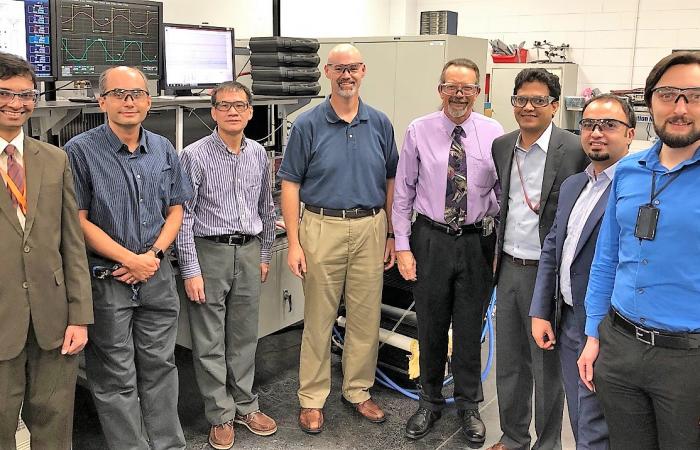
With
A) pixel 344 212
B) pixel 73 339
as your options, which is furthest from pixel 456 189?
pixel 73 339

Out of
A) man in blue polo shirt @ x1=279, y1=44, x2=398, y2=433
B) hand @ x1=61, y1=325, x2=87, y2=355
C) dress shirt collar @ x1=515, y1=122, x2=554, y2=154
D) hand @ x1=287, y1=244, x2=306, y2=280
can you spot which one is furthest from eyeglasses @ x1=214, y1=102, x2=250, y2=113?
dress shirt collar @ x1=515, y1=122, x2=554, y2=154

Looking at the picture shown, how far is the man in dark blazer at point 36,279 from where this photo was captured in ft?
5.74

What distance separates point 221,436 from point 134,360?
58 centimetres

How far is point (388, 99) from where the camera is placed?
423 centimetres

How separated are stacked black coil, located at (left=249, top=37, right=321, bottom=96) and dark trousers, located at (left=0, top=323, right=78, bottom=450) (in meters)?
1.97

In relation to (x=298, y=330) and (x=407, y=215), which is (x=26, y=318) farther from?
(x=298, y=330)

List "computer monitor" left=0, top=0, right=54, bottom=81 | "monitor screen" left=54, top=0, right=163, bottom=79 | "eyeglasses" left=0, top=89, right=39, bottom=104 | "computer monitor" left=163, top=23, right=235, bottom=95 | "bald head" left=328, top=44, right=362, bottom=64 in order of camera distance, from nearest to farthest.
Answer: "eyeglasses" left=0, top=89, right=39, bottom=104
"computer monitor" left=0, top=0, right=54, bottom=81
"bald head" left=328, top=44, right=362, bottom=64
"monitor screen" left=54, top=0, right=163, bottom=79
"computer monitor" left=163, top=23, right=235, bottom=95

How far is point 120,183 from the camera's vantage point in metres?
2.06

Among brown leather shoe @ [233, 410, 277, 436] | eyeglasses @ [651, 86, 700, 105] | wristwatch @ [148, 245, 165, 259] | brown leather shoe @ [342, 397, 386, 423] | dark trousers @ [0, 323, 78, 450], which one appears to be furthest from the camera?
brown leather shoe @ [342, 397, 386, 423]

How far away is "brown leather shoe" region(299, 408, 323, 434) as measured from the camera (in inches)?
106

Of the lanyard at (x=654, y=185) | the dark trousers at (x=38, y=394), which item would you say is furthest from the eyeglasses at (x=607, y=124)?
the dark trousers at (x=38, y=394)

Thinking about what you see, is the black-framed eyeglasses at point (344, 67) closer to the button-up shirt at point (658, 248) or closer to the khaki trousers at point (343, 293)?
the khaki trousers at point (343, 293)

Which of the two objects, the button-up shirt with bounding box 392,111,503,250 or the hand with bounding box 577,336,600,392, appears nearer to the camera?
the hand with bounding box 577,336,600,392

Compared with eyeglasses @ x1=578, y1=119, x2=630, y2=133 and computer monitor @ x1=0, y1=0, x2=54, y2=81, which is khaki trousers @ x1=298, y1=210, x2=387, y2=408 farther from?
computer monitor @ x1=0, y1=0, x2=54, y2=81
